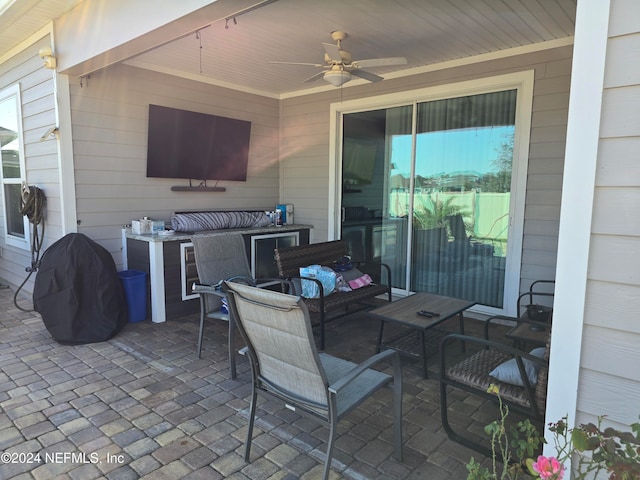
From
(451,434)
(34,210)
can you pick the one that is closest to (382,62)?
(451,434)

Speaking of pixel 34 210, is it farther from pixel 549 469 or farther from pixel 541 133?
pixel 541 133

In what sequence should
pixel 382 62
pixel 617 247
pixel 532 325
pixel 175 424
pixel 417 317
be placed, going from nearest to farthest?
pixel 617 247, pixel 175 424, pixel 532 325, pixel 417 317, pixel 382 62

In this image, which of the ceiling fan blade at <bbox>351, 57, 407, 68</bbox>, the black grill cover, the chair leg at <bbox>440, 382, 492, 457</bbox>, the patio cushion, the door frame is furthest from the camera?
the door frame

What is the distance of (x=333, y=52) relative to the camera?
3277 millimetres

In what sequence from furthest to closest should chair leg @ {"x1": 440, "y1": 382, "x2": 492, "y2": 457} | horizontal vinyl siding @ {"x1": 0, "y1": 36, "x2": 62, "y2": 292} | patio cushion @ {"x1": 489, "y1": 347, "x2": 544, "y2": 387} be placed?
1. horizontal vinyl siding @ {"x1": 0, "y1": 36, "x2": 62, "y2": 292}
2. chair leg @ {"x1": 440, "y1": 382, "x2": 492, "y2": 457}
3. patio cushion @ {"x1": 489, "y1": 347, "x2": 544, "y2": 387}

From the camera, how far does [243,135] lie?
551 cm

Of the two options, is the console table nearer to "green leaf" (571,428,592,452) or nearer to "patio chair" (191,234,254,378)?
"patio chair" (191,234,254,378)

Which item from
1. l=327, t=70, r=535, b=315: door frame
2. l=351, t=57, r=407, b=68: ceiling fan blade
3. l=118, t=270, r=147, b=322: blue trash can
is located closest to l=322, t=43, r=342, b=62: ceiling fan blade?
l=351, t=57, r=407, b=68: ceiling fan blade

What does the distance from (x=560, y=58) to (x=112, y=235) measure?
4.83m

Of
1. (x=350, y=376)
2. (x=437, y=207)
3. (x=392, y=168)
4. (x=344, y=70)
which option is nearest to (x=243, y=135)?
(x=392, y=168)

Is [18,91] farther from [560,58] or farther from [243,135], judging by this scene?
[560,58]

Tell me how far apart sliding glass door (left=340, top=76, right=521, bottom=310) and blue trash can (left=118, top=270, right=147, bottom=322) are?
2624 millimetres

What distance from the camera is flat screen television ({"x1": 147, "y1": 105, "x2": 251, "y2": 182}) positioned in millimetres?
4688

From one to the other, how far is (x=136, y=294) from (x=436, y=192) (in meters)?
3.45
